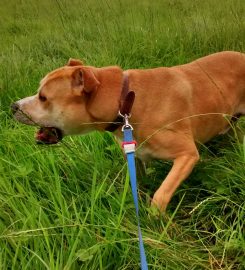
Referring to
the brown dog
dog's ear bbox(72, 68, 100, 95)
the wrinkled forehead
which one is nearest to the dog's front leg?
the brown dog

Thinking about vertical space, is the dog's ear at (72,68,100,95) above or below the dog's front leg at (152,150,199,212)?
above

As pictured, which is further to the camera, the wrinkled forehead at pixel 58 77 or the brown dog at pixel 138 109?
the wrinkled forehead at pixel 58 77

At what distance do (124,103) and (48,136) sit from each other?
2.21 feet

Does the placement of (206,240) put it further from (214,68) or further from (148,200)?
(214,68)

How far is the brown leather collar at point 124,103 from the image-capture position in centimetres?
318

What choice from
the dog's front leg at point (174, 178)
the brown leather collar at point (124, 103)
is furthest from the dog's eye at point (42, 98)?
the dog's front leg at point (174, 178)

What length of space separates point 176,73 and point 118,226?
5.19 feet

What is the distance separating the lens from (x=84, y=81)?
3193 millimetres

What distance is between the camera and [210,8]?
7691 millimetres

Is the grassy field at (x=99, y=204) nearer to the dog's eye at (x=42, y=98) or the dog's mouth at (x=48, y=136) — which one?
the dog's mouth at (x=48, y=136)

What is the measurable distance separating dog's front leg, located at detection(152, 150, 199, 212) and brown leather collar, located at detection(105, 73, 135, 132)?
49 centimetres

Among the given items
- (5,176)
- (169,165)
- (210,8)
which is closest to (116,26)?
(210,8)

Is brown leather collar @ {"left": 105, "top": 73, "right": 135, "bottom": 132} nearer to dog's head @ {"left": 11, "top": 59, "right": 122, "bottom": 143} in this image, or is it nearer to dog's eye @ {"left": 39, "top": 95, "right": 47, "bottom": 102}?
dog's head @ {"left": 11, "top": 59, "right": 122, "bottom": 143}

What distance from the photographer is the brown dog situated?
3.23 meters
